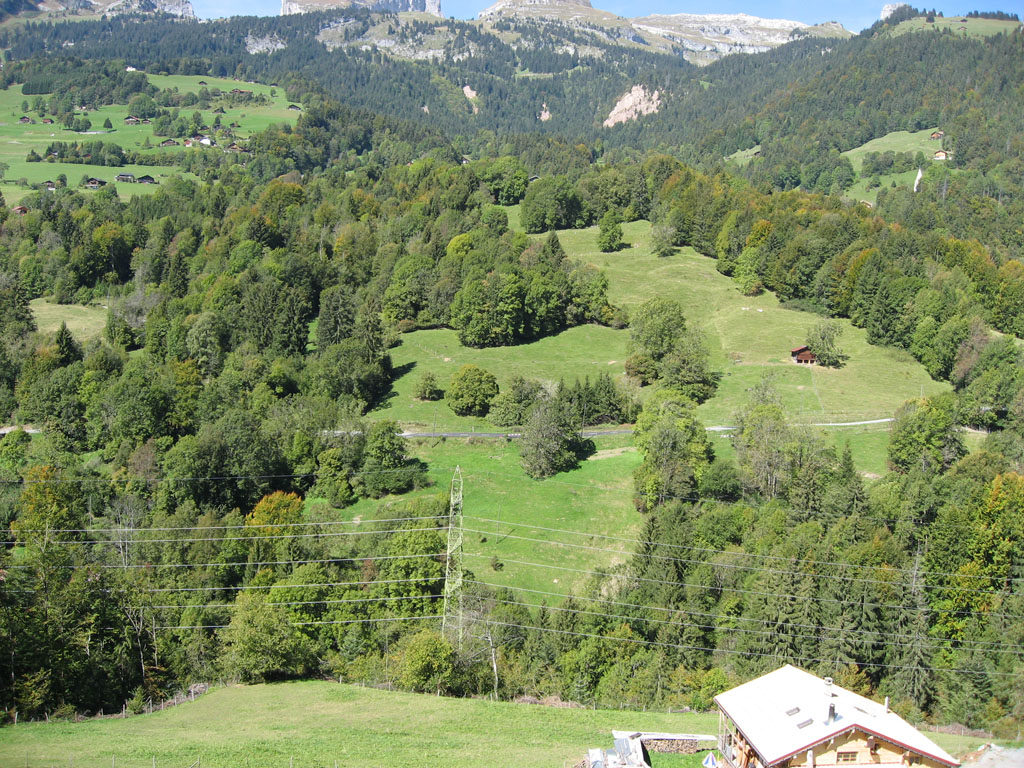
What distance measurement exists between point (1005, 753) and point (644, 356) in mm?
50333

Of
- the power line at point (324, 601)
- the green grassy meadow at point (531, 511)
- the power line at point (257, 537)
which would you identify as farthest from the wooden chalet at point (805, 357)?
the power line at point (324, 601)

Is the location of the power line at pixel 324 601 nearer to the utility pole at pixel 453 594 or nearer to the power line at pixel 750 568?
the utility pole at pixel 453 594

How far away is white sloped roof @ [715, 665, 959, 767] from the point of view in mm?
26516

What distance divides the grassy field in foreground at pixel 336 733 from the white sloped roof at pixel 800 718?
2.87m

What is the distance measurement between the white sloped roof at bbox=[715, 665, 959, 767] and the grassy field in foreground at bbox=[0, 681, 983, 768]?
2872 mm

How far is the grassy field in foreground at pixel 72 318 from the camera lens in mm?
97625

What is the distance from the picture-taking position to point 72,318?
103 meters

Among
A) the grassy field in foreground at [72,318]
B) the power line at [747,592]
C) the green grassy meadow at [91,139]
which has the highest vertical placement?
the green grassy meadow at [91,139]

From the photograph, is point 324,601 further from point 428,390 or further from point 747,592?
point 428,390

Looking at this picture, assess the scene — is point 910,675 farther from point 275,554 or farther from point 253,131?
point 253,131

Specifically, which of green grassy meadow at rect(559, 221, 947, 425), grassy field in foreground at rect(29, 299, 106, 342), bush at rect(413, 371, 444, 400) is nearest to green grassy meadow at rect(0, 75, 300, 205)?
grassy field in foreground at rect(29, 299, 106, 342)

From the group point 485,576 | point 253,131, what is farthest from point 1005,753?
A: point 253,131

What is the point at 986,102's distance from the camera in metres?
164

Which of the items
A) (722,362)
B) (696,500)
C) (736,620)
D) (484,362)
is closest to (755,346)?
(722,362)
